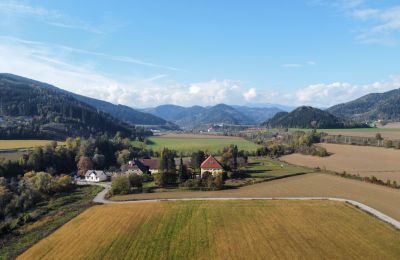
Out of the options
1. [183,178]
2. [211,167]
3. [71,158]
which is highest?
[211,167]

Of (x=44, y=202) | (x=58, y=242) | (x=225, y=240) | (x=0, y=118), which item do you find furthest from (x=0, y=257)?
(x=0, y=118)

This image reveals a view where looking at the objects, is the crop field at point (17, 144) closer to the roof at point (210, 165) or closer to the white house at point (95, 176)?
the white house at point (95, 176)

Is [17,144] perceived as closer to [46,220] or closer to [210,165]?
[210,165]

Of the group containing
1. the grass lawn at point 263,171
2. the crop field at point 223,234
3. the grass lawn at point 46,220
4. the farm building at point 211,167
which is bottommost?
the grass lawn at point 46,220

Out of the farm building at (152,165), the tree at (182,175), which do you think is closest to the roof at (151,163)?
the farm building at (152,165)

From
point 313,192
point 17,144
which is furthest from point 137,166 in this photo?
point 17,144
